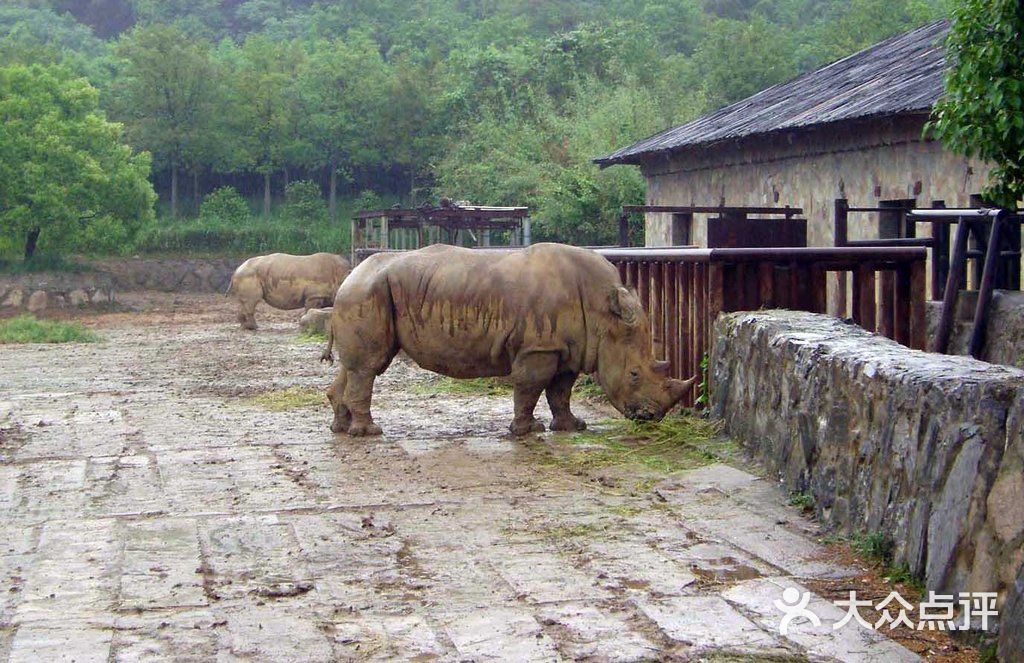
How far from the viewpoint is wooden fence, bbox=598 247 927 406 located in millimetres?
10727

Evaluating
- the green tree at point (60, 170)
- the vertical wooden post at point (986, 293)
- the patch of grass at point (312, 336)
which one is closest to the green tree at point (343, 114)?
the green tree at point (60, 170)

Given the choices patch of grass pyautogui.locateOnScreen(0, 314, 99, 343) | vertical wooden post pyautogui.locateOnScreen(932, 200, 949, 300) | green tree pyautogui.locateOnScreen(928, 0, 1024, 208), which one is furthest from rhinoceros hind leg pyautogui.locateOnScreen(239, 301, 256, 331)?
green tree pyautogui.locateOnScreen(928, 0, 1024, 208)

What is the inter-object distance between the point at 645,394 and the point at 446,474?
7.04 feet

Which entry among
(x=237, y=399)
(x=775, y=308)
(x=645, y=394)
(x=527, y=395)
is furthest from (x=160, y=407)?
(x=775, y=308)

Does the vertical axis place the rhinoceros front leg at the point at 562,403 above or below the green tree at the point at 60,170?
below

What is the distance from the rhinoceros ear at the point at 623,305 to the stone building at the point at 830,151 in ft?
14.9

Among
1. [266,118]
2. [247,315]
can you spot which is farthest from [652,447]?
[266,118]

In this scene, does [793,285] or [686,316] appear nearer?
[793,285]

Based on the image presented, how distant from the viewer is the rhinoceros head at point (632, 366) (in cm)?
1069

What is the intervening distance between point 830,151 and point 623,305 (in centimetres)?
797

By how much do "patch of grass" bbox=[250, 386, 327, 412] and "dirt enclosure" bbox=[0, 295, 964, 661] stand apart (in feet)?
3.44

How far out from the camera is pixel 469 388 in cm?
1445

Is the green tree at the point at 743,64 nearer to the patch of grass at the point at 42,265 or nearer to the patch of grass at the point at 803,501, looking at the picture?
the patch of grass at the point at 42,265

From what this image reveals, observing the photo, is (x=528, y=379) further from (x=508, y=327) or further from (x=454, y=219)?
(x=454, y=219)
